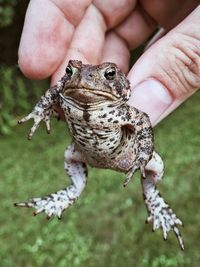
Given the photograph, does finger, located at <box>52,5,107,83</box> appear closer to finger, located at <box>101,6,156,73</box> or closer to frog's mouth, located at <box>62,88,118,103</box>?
finger, located at <box>101,6,156,73</box>

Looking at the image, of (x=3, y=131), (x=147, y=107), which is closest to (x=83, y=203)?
(x=3, y=131)

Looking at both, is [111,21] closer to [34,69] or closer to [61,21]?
[61,21]

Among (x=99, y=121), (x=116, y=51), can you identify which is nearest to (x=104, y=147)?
(x=99, y=121)

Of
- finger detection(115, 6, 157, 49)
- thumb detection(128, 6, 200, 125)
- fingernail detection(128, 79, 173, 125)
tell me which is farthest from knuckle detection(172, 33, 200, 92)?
finger detection(115, 6, 157, 49)

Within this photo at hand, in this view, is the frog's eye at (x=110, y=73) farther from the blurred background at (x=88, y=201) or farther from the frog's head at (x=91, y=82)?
the blurred background at (x=88, y=201)

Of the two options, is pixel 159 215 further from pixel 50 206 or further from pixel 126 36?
pixel 126 36

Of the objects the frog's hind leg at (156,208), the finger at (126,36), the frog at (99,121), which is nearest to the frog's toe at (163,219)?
the frog's hind leg at (156,208)

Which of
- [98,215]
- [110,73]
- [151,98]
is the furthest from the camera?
[98,215]
